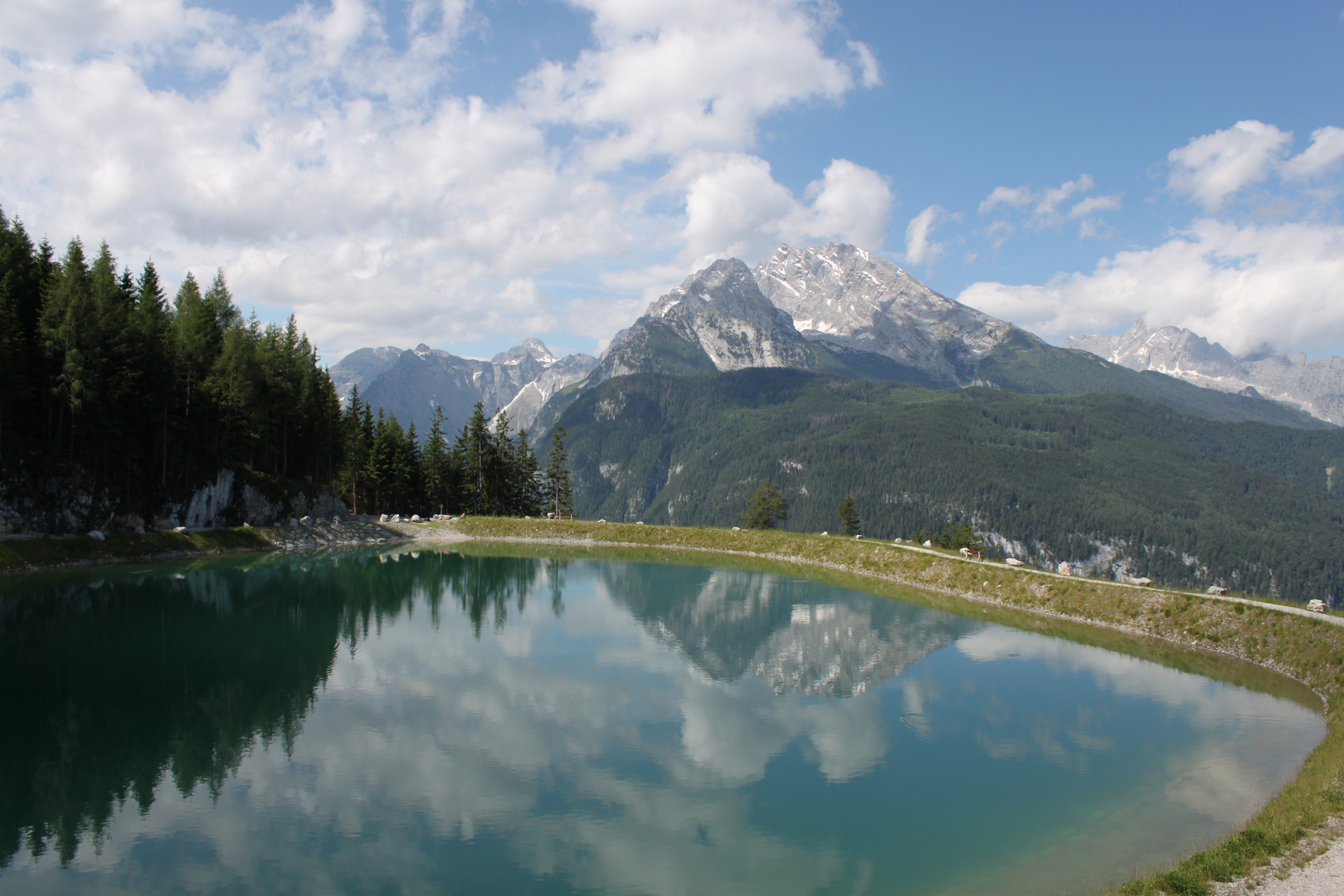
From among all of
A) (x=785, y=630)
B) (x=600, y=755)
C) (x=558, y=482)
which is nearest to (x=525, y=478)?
→ (x=558, y=482)

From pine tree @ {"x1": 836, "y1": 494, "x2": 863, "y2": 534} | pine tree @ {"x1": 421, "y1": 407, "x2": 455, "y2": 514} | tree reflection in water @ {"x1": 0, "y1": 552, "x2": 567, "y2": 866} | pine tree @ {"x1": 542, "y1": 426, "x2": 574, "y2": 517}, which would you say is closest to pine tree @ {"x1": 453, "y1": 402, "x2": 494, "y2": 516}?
pine tree @ {"x1": 421, "y1": 407, "x2": 455, "y2": 514}

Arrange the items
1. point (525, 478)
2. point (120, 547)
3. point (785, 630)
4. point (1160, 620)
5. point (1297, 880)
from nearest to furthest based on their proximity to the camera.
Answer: point (1297, 880) < point (1160, 620) < point (785, 630) < point (120, 547) < point (525, 478)

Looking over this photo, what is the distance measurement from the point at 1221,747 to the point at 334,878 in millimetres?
25870

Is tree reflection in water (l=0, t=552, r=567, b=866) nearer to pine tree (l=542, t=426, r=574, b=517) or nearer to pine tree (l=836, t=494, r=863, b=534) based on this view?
pine tree (l=542, t=426, r=574, b=517)

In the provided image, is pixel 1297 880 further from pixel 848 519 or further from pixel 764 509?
pixel 848 519

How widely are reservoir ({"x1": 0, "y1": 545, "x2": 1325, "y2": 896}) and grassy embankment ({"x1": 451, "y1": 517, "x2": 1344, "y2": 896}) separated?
4.29 ft

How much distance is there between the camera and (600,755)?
2108 centimetres

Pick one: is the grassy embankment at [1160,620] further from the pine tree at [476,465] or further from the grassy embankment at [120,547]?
the grassy embankment at [120,547]

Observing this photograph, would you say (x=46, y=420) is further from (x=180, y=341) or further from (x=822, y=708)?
(x=822, y=708)

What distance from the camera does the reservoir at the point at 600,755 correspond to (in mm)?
15016

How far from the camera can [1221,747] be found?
75.1ft

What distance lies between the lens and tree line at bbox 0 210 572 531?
50.5 meters

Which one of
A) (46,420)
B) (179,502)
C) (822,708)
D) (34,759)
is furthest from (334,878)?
(179,502)

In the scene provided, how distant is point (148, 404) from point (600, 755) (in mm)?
55658
